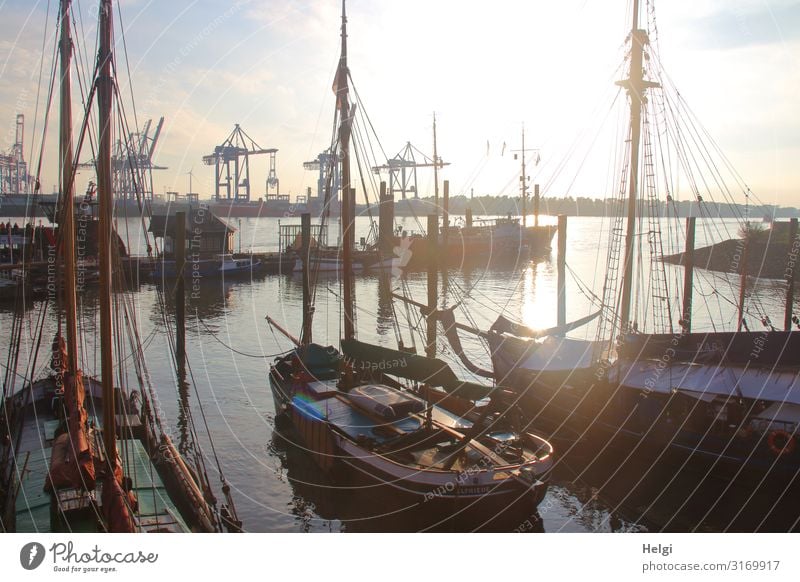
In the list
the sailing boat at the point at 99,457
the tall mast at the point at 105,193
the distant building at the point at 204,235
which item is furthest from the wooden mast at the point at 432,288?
the distant building at the point at 204,235

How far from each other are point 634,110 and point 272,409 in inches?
376

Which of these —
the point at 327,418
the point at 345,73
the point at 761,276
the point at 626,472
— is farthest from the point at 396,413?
the point at 761,276

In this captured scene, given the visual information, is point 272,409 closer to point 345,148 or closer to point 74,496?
point 345,148

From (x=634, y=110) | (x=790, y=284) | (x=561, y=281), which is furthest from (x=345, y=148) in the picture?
(x=790, y=284)

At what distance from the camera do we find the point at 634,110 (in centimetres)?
1148

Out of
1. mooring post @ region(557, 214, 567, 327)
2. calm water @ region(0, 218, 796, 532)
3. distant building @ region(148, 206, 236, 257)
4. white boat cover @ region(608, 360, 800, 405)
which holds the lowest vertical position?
calm water @ region(0, 218, 796, 532)

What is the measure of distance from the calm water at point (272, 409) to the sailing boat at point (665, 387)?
0.65 m

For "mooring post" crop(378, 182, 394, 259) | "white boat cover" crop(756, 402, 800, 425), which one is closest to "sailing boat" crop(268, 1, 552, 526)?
"white boat cover" crop(756, 402, 800, 425)

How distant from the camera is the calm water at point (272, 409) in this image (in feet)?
29.2

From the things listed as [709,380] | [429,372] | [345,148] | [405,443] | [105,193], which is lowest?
[405,443]

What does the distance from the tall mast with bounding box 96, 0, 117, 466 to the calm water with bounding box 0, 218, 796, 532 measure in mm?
2967

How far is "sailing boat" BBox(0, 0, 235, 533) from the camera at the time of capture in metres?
5.60

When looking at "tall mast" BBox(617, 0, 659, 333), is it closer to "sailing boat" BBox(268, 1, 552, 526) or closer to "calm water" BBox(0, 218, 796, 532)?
"calm water" BBox(0, 218, 796, 532)

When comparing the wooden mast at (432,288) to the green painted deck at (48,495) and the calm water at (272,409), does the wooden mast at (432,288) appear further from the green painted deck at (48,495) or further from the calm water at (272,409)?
the green painted deck at (48,495)
